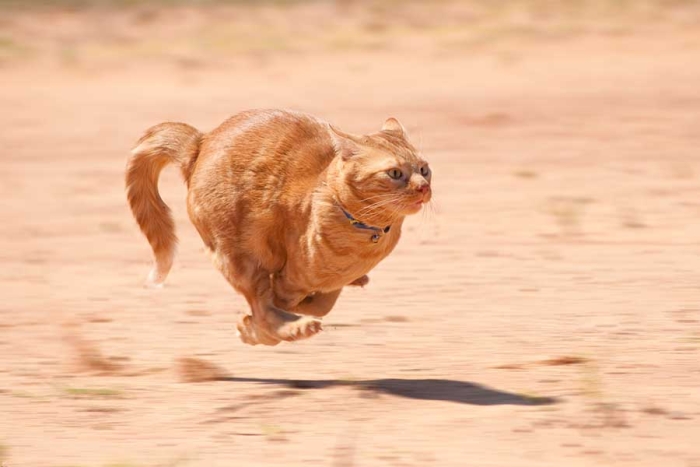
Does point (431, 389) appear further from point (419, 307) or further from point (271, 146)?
point (419, 307)

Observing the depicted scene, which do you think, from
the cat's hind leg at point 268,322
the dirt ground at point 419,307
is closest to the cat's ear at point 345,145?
the cat's hind leg at point 268,322

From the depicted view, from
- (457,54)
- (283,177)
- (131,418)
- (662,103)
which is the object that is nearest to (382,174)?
(283,177)

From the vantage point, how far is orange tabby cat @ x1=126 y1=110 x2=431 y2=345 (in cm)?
498

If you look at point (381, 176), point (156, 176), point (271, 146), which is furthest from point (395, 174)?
point (156, 176)

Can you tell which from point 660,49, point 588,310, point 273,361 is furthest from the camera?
point 660,49

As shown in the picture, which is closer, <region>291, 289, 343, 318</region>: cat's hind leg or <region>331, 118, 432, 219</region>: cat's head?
Answer: <region>331, 118, 432, 219</region>: cat's head

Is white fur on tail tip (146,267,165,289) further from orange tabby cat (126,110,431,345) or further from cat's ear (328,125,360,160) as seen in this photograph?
cat's ear (328,125,360,160)

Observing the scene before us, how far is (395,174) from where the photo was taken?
4.91 meters

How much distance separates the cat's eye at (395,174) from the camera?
16.1 feet

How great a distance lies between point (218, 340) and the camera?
6.24 m

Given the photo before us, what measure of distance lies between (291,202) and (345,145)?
0.38 meters

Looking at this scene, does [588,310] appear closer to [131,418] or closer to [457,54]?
[131,418]

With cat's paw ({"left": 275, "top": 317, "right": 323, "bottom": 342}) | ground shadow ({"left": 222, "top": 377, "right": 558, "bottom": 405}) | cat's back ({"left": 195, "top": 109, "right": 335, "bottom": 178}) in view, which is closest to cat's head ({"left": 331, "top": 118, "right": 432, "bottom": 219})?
cat's back ({"left": 195, "top": 109, "right": 335, "bottom": 178})

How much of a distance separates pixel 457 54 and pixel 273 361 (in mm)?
10843
